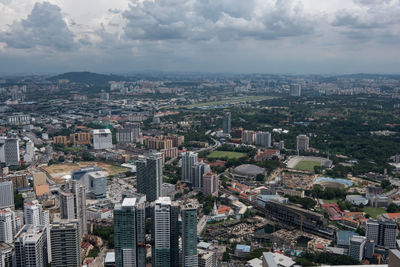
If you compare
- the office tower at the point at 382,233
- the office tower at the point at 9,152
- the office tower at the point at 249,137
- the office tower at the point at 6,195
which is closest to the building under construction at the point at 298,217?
the office tower at the point at 382,233

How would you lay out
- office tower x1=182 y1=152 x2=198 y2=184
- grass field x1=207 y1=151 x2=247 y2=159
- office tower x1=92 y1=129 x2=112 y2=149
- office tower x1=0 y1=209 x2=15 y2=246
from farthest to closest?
office tower x1=92 y1=129 x2=112 y2=149
grass field x1=207 y1=151 x2=247 y2=159
office tower x1=182 y1=152 x2=198 y2=184
office tower x1=0 y1=209 x2=15 y2=246

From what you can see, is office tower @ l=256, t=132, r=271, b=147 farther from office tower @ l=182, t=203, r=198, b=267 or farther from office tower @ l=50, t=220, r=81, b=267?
office tower @ l=50, t=220, r=81, b=267

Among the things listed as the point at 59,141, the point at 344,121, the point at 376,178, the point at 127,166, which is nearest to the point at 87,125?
the point at 59,141

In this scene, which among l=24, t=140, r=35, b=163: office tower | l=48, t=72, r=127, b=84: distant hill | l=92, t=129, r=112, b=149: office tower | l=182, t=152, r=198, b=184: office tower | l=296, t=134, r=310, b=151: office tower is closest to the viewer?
l=182, t=152, r=198, b=184: office tower

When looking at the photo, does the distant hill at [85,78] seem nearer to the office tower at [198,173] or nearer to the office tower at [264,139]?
the office tower at [264,139]

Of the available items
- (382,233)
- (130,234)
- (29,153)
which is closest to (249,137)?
(29,153)

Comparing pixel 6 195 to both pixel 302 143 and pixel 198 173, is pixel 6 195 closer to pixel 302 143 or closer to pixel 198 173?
pixel 198 173

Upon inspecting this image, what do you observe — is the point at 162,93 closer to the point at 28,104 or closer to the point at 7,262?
the point at 28,104

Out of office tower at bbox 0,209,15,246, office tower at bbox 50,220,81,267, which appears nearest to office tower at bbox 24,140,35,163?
office tower at bbox 0,209,15,246
